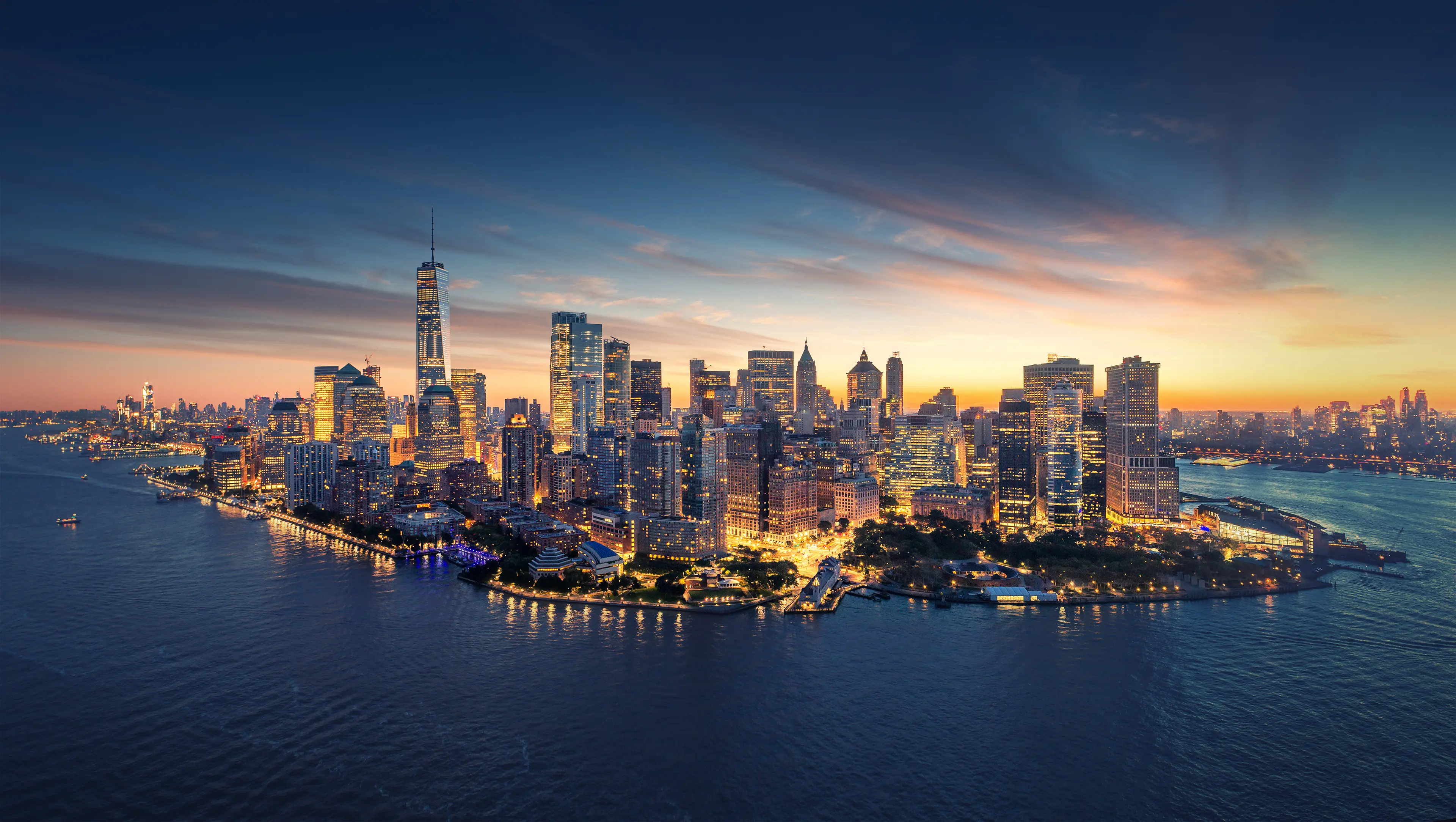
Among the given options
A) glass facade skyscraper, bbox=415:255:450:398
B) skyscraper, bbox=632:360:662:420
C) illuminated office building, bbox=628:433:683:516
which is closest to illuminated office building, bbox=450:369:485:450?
glass facade skyscraper, bbox=415:255:450:398

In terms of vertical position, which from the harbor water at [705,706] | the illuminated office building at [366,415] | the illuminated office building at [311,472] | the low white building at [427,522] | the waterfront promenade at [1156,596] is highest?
the illuminated office building at [366,415]

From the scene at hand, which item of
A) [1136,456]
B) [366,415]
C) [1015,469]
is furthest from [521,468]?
[1136,456]

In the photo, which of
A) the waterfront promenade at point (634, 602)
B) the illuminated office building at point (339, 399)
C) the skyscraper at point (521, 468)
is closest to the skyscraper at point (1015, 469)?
the waterfront promenade at point (634, 602)

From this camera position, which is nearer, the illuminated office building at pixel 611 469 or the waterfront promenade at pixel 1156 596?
the waterfront promenade at pixel 1156 596

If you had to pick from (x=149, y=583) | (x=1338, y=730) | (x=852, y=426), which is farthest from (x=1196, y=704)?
(x=852, y=426)

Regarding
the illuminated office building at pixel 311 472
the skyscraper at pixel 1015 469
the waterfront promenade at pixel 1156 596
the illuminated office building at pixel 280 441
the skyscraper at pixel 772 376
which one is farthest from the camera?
the skyscraper at pixel 772 376

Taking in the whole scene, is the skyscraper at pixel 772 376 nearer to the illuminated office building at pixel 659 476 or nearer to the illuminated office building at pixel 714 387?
the illuminated office building at pixel 714 387

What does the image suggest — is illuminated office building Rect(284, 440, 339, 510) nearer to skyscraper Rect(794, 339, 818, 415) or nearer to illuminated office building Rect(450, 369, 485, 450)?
illuminated office building Rect(450, 369, 485, 450)
